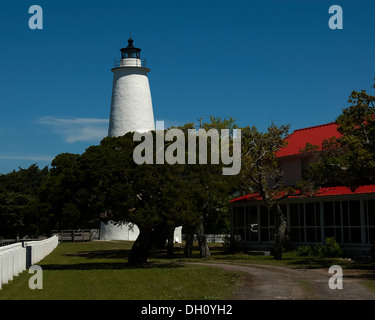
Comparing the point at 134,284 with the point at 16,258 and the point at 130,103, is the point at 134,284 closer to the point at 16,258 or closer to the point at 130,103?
the point at 16,258

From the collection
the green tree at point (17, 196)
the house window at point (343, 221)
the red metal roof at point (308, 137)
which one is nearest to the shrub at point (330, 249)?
the house window at point (343, 221)

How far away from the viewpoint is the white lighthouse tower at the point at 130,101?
5019cm

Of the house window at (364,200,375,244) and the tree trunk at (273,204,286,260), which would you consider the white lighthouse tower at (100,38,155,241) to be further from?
the house window at (364,200,375,244)

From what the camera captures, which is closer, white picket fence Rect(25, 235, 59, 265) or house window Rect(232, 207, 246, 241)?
white picket fence Rect(25, 235, 59, 265)

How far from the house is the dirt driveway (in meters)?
7.95

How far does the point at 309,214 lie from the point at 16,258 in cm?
1902

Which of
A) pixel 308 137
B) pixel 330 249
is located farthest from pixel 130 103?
pixel 330 249

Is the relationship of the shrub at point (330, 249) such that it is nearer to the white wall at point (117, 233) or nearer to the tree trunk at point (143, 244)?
the tree trunk at point (143, 244)

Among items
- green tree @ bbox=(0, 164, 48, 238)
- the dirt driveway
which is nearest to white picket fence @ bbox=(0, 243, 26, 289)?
the dirt driveway

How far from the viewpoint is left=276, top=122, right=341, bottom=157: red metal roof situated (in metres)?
37.7

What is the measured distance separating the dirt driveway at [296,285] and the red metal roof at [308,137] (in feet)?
47.7
